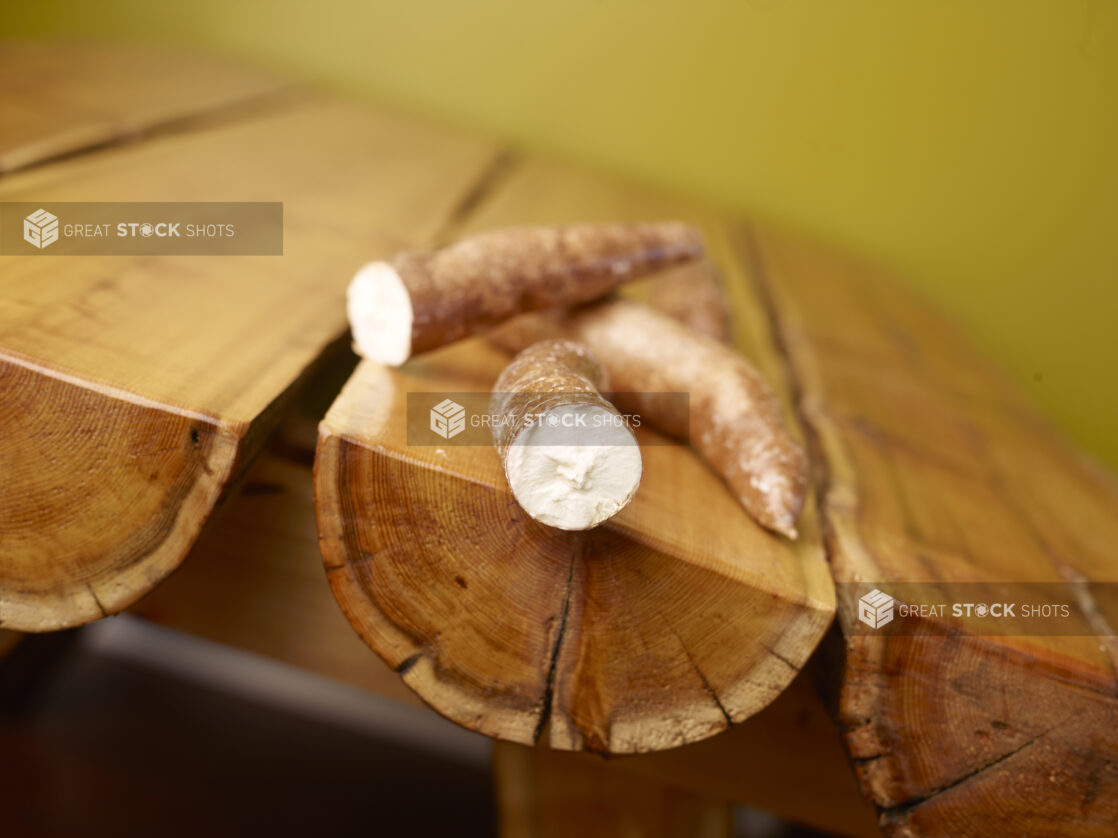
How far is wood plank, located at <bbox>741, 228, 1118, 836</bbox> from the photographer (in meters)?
0.59

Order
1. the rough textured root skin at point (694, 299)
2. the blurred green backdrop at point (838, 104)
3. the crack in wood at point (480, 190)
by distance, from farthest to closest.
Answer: the blurred green backdrop at point (838, 104), the crack in wood at point (480, 190), the rough textured root skin at point (694, 299)

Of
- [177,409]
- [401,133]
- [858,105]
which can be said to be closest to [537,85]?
[401,133]

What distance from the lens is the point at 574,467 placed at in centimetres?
47

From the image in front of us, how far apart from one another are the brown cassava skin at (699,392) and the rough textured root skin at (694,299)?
0.37 feet

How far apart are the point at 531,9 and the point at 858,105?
0.74 m

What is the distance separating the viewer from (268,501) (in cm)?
77

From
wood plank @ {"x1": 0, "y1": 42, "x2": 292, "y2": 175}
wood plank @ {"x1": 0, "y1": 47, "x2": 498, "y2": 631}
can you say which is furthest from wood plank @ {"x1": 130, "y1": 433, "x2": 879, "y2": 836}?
wood plank @ {"x1": 0, "y1": 42, "x2": 292, "y2": 175}

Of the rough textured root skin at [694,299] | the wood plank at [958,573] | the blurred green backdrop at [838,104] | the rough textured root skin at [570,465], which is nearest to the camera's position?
the rough textured root skin at [570,465]

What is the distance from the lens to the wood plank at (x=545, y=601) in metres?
0.54

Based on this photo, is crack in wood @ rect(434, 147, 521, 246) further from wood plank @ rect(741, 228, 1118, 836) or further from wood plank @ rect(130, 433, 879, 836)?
wood plank @ rect(741, 228, 1118, 836)

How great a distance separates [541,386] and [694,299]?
44 centimetres

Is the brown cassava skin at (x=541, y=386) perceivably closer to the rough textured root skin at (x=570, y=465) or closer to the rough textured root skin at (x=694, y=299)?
the rough textured root skin at (x=570, y=465)

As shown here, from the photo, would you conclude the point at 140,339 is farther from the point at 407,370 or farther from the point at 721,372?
the point at 721,372

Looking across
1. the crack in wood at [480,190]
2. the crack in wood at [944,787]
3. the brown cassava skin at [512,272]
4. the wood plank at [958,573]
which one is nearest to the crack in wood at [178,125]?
the crack in wood at [480,190]
